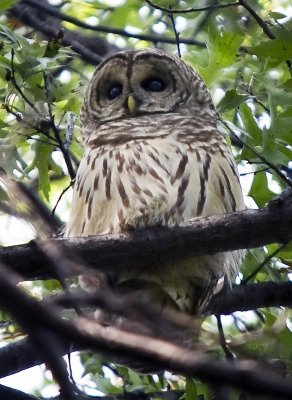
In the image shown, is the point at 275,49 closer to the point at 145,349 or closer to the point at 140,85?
the point at 140,85

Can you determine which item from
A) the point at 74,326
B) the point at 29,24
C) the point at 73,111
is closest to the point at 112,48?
the point at 29,24

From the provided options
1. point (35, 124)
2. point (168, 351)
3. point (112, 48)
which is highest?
point (168, 351)

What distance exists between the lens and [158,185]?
355 centimetres

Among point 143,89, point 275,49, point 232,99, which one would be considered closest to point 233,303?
point 232,99

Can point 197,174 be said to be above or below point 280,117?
below

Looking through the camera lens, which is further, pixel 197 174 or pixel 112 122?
pixel 112 122

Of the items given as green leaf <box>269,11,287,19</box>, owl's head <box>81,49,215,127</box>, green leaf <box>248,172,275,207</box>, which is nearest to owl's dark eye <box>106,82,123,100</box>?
owl's head <box>81,49,215,127</box>

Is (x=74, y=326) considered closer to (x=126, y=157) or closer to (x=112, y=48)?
(x=126, y=157)

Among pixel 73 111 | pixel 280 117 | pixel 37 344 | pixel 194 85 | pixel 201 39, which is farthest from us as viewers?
pixel 201 39

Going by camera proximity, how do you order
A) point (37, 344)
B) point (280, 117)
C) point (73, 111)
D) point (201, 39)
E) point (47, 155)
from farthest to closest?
1. point (201, 39)
2. point (73, 111)
3. point (47, 155)
4. point (280, 117)
5. point (37, 344)

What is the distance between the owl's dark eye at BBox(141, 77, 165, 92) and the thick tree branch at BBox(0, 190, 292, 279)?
6.03 feet

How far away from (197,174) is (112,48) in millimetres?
2623

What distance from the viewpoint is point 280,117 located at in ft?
11.6

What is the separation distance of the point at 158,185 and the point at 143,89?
1.30m
